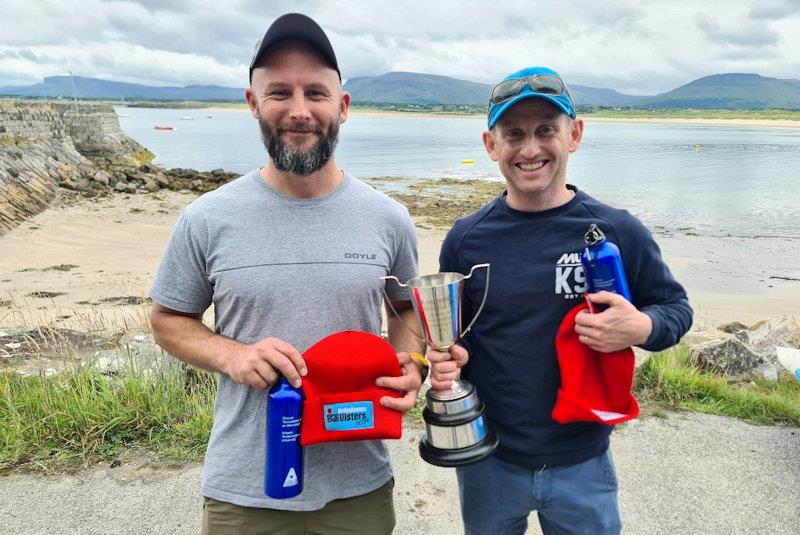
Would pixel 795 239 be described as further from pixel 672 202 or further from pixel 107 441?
pixel 107 441

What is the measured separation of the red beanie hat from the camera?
2.13 meters

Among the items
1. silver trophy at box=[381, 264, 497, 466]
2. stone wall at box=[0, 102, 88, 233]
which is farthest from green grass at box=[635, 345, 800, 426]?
stone wall at box=[0, 102, 88, 233]

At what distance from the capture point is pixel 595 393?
7.50ft

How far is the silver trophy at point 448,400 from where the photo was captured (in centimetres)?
220

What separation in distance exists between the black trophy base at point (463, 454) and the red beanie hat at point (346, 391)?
22cm

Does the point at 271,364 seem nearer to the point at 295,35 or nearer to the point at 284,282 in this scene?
the point at 284,282

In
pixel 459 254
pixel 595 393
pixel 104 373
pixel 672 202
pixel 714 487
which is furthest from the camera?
pixel 672 202

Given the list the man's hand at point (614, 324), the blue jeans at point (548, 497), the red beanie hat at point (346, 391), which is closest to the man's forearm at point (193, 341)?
the red beanie hat at point (346, 391)

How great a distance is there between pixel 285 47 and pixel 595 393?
73.7 inches

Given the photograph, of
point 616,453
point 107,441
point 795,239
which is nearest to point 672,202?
point 795,239

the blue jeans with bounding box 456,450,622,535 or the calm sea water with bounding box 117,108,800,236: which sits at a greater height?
the blue jeans with bounding box 456,450,622,535

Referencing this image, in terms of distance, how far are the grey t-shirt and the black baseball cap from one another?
1.78 feet

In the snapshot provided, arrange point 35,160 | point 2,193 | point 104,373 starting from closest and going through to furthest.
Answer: point 104,373, point 2,193, point 35,160

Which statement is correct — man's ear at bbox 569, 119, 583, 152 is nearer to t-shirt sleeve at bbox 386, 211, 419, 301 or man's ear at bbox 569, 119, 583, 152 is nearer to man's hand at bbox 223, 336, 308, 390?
t-shirt sleeve at bbox 386, 211, 419, 301
